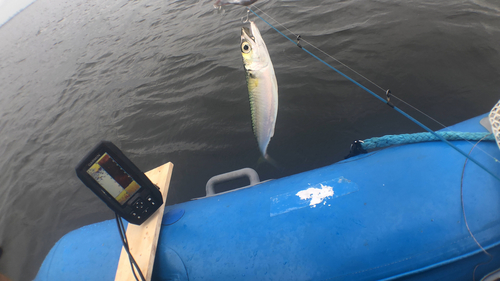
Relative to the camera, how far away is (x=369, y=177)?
1.66 meters

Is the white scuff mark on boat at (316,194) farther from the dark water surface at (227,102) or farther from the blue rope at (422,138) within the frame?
the dark water surface at (227,102)

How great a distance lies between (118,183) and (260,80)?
1582mm

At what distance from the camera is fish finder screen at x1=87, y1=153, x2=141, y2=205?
1.50 m

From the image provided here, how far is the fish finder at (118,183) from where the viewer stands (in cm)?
147

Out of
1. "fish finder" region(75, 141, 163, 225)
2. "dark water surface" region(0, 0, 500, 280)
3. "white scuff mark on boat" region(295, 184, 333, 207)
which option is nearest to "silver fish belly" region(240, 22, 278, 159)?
"white scuff mark on boat" region(295, 184, 333, 207)

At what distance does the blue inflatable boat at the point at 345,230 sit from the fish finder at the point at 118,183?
25 centimetres

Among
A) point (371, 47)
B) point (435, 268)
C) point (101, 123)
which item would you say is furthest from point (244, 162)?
point (101, 123)

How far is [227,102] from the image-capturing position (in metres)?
4.26

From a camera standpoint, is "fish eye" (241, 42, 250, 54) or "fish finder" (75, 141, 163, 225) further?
"fish eye" (241, 42, 250, 54)

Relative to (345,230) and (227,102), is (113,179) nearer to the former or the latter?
(345,230)

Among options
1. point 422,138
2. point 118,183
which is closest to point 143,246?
point 118,183

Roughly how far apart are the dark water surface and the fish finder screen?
1.55m

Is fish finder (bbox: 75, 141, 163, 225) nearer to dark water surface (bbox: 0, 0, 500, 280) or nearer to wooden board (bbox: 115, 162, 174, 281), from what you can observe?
wooden board (bbox: 115, 162, 174, 281)

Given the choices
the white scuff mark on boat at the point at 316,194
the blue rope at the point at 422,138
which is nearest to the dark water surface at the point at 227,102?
the blue rope at the point at 422,138
